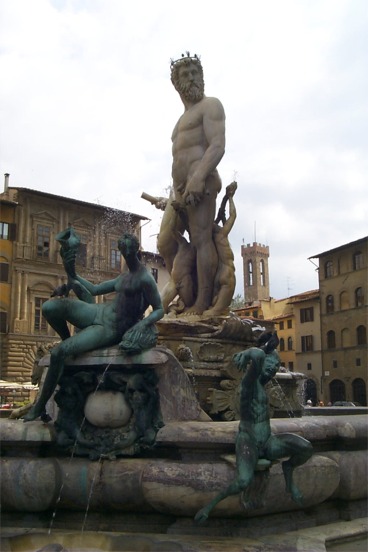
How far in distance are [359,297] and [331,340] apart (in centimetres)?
493

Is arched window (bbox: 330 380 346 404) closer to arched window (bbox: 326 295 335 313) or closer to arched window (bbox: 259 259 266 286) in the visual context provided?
arched window (bbox: 326 295 335 313)

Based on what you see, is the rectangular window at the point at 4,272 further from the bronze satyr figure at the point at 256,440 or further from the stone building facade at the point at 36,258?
the bronze satyr figure at the point at 256,440

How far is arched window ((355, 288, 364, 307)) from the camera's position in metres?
47.6

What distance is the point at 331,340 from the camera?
50.9 metres

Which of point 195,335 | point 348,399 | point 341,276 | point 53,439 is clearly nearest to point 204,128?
point 195,335

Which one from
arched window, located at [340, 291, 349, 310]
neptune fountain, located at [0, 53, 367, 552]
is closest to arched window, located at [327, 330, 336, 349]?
arched window, located at [340, 291, 349, 310]

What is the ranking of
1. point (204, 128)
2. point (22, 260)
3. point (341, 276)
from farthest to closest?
point (341, 276)
point (22, 260)
point (204, 128)

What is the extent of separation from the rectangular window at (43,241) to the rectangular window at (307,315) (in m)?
23.6

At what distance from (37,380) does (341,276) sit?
149ft

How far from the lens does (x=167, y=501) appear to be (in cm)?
406

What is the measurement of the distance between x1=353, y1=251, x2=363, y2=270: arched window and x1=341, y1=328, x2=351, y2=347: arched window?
506 cm

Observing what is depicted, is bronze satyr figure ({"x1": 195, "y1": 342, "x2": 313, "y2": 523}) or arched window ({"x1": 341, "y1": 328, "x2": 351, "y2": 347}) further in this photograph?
arched window ({"x1": 341, "y1": 328, "x2": 351, "y2": 347})

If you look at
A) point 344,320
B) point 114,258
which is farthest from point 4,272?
point 344,320

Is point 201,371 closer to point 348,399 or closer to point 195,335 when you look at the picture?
point 195,335
